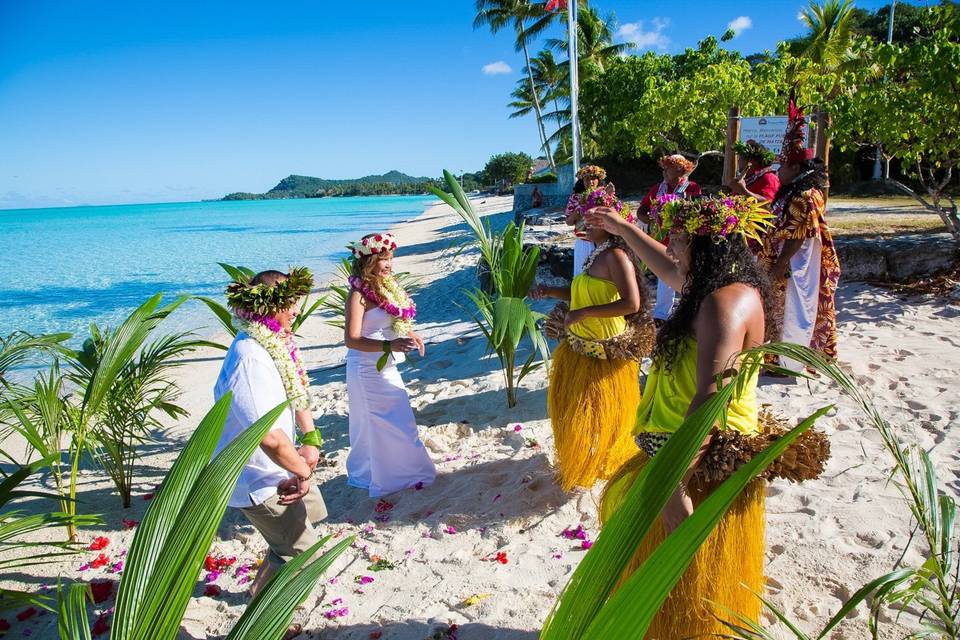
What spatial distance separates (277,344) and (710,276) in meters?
1.83

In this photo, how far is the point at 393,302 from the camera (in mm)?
3711

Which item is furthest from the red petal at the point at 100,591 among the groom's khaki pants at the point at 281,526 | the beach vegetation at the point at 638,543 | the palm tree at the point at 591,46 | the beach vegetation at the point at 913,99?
the palm tree at the point at 591,46

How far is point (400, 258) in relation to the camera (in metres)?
21.2

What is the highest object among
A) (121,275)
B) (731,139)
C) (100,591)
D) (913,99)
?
(913,99)

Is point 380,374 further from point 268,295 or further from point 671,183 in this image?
point 671,183

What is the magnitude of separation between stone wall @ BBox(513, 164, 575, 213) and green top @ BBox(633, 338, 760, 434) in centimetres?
1970

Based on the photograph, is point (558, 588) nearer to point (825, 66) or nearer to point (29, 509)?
point (29, 509)

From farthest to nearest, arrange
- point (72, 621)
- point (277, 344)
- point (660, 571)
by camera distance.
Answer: point (277, 344) < point (72, 621) < point (660, 571)

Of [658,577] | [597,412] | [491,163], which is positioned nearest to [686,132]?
[597,412]

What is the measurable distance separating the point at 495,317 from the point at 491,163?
70212mm

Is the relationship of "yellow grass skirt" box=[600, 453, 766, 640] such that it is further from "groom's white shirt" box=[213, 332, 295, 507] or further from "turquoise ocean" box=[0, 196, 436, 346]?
"turquoise ocean" box=[0, 196, 436, 346]

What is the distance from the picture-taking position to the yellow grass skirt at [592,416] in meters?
3.35

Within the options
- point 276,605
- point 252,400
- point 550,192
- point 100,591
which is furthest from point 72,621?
point 550,192

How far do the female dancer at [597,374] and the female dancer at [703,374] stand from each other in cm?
112
